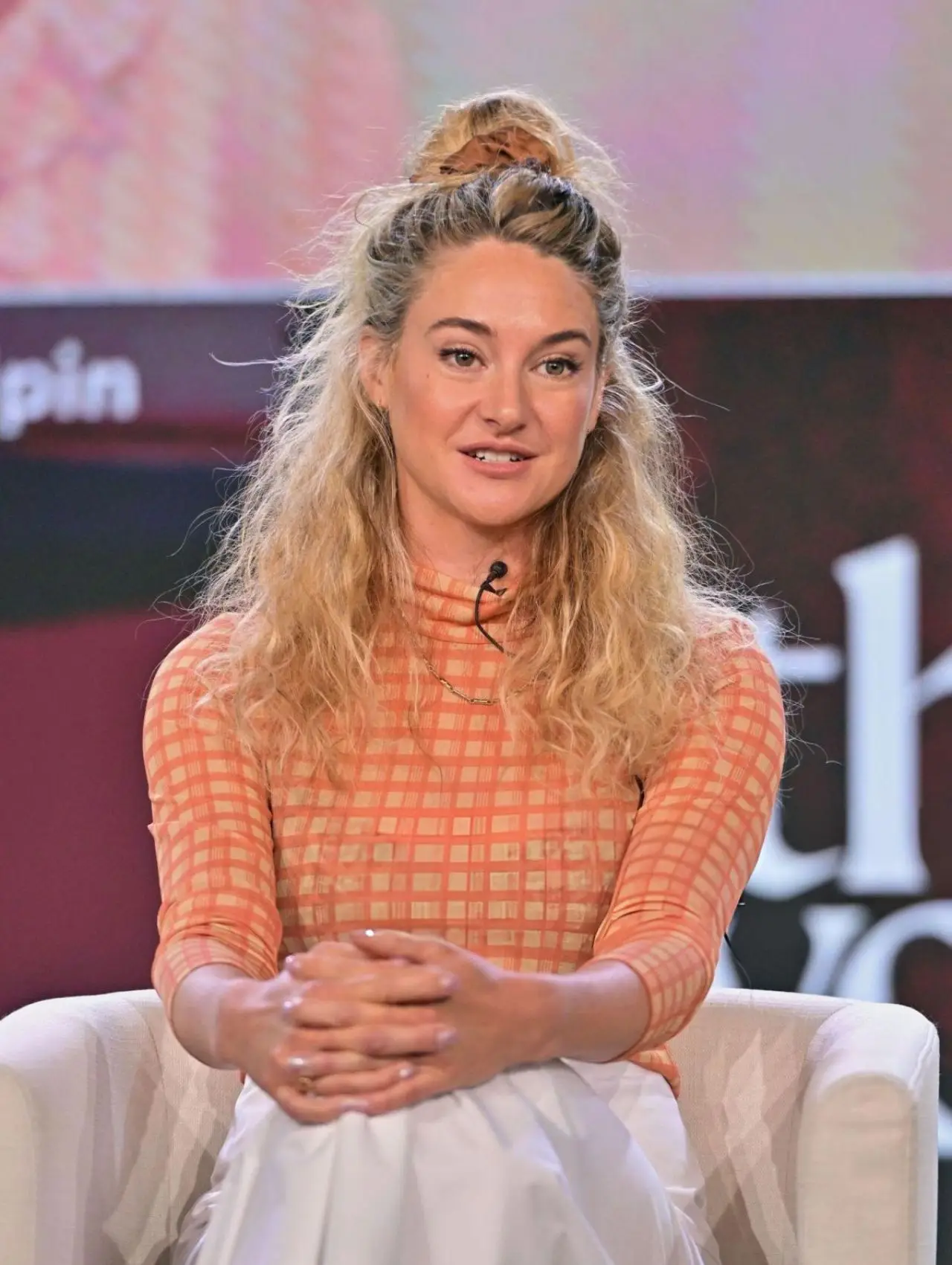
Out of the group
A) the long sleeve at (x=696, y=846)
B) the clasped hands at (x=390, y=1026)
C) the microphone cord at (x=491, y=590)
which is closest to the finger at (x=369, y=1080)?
the clasped hands at (x=390, y=1026)

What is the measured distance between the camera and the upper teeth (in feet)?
5.70

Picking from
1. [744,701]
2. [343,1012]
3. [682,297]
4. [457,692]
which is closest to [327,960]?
[343,1012]

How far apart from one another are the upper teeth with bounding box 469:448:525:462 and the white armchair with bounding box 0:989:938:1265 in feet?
1.88

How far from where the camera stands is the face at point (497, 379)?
5.69ft

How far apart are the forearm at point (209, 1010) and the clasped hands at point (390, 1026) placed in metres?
0.08

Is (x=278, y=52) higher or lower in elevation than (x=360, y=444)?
higher

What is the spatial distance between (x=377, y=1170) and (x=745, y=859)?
549 millimetres

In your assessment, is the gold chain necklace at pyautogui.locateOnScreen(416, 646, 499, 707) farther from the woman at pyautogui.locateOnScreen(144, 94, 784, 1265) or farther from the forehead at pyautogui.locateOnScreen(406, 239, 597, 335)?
the forehead at pyautogui.locateOnScreen(406, 239, 597, 335)

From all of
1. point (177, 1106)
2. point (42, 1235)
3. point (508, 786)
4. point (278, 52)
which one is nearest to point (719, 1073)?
point (508, 786)

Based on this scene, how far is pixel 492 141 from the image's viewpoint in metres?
1.83

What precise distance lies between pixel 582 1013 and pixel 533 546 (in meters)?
0.57

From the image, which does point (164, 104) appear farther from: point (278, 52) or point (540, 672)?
point (540, 672)

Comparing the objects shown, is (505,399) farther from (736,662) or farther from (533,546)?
(736,662)

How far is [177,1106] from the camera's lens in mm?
1776
